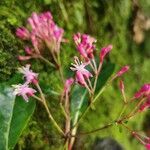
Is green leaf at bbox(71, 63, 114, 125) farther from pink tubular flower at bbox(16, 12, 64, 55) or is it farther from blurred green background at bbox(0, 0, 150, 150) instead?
pink tubular flower at bbox(16, 12, 64, 55)

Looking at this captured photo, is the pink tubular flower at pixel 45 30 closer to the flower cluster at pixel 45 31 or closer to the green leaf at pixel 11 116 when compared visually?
the flower cluster at pixel 45 31

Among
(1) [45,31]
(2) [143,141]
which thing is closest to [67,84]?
(1) [45,31]

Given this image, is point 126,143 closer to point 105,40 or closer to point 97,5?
point 105,40

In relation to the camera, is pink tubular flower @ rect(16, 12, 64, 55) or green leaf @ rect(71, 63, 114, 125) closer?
pink tubular flower @ rect(16, 12, 64, 55)

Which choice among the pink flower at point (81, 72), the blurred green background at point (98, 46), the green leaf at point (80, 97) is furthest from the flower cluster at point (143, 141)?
the green leaf at point (80, 97)

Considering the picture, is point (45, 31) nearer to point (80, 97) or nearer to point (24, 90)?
point (24, 90)

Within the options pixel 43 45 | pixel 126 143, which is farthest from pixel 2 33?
pixel 126 143

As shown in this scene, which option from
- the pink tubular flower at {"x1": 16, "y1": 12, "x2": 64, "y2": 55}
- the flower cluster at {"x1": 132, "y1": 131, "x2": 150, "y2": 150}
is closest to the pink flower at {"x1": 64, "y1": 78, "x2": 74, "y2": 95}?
the pink tubular flower at {"x1": 16, "y1": 12, "x2": 64, "y2": 55}
